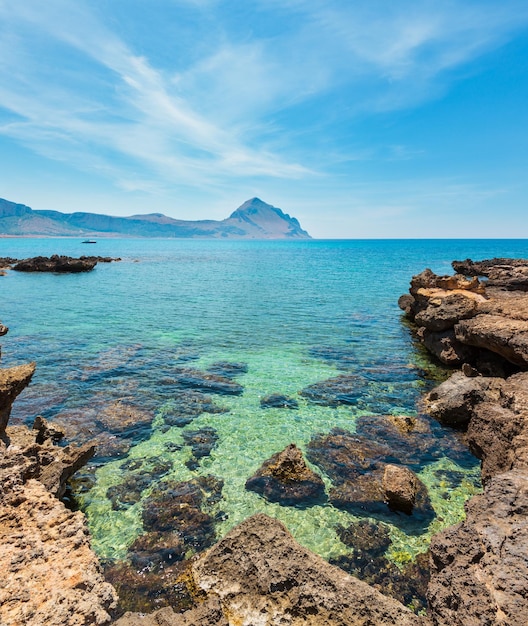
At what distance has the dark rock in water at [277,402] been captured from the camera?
655 inches

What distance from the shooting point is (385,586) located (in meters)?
7.99

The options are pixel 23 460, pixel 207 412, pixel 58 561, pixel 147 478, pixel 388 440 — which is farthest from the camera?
pixel 207 412

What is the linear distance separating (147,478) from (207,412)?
4.64m

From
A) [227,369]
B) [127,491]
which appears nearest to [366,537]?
[127,491]

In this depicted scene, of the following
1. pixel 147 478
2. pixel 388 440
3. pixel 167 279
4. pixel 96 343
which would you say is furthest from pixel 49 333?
pixel 167 279

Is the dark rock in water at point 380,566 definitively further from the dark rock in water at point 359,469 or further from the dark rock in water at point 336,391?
the dark rock in water at point 336,391

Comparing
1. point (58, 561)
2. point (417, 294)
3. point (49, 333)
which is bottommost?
point (49, 333)

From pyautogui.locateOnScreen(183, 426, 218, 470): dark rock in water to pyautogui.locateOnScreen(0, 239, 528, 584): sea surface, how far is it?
7 centimetres

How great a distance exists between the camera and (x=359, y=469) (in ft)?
39.7

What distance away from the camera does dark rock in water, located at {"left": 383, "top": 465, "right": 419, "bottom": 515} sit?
10078 millimetres

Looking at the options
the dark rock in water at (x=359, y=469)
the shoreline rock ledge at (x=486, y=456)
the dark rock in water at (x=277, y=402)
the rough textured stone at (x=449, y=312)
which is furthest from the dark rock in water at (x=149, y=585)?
the rough textured stone at (x=449, y=312)

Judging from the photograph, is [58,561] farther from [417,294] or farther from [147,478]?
[417,294]

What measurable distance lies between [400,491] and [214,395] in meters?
9.69

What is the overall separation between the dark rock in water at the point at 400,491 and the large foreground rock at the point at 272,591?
178 inches
